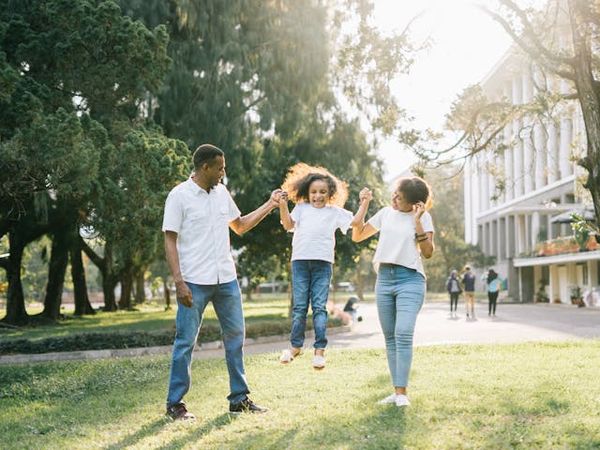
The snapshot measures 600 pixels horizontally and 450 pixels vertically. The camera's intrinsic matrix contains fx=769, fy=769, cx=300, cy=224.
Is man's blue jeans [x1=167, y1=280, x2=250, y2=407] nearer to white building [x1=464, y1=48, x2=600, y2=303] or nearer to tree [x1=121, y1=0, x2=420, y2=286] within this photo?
tree [x1=121, y1=0, x2=420, y2=286]

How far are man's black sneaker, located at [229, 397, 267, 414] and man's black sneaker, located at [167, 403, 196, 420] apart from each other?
38cm

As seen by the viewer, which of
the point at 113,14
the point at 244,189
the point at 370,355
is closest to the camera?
the point at 370,355

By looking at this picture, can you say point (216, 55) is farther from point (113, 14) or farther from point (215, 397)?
point (215, 397)

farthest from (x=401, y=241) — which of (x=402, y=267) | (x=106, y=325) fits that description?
(x=106, y=325)

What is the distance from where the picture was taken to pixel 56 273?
29.6m

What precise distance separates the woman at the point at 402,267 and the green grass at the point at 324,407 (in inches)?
19.2

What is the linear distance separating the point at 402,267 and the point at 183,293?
1.78 meters

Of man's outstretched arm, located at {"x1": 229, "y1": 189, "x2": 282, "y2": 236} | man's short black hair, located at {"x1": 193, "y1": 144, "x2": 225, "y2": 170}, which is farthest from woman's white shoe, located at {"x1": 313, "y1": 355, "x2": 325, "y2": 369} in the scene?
man's short black hair, located at {"x1": 193, "y1": 144, "x2": 225, "y2": 170}

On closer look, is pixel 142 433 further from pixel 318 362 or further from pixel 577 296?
pixel 577 296

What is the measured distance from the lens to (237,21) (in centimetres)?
2256

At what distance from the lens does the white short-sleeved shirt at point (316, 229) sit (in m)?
6.97

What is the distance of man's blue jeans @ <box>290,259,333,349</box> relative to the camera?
23.0 ft

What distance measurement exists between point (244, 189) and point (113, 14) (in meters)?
9.69

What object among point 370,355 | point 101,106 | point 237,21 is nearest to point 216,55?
point 237,21
